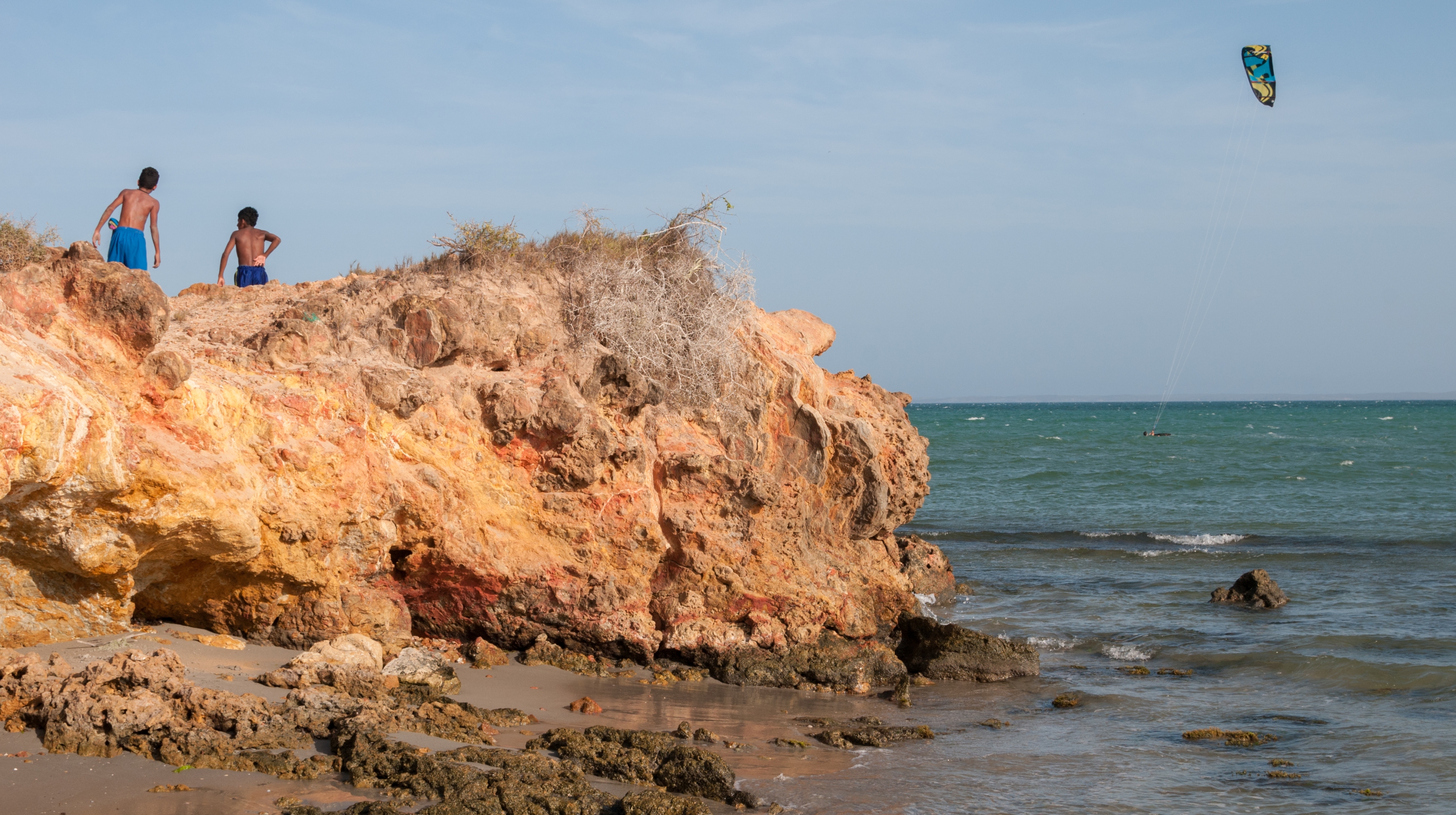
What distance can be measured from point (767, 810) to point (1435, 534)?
21.2 metres

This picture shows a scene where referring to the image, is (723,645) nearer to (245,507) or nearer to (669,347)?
(669,347)

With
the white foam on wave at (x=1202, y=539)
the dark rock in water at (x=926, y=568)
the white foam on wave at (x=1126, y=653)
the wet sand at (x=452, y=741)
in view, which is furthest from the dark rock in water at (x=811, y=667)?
the white foam on wave at (x=1202, y=539)

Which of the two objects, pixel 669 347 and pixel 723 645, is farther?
pixel 669 347

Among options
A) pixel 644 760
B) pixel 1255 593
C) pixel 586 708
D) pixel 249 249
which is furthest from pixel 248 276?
pixel 1255 593

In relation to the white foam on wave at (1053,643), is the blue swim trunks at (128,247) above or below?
above

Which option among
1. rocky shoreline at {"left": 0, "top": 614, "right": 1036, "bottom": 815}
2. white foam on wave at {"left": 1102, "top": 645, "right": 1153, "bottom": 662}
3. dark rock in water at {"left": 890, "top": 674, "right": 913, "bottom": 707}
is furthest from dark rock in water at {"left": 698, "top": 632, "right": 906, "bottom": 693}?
white foam on wave at {"left": 1102, "top": 645, "right": 1153, "bottom": 662}

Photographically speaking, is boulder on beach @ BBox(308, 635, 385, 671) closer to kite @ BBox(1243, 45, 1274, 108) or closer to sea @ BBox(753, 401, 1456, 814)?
sea @ BBox(753, 401, 1456, 814)

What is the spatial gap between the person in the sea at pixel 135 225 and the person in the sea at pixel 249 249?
1.07 m

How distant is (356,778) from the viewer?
6.22m

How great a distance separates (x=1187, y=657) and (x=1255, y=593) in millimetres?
3602

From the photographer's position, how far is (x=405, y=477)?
8.91 m

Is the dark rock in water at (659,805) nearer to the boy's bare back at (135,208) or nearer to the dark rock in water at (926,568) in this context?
the boy's bare back at (135,208)

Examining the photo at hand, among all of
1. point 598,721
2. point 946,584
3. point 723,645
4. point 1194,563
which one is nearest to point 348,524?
point 598,721

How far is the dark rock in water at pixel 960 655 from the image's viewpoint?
1087 cm
